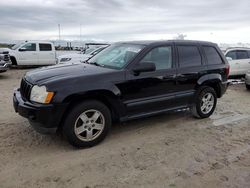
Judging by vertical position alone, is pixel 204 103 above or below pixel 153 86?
below

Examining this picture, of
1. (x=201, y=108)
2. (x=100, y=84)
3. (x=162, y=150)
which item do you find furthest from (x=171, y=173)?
(x=201, y=108)

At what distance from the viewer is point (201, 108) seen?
589cm

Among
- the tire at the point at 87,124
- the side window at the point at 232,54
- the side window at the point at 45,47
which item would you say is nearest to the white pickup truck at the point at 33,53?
the side window at the point at 45,47

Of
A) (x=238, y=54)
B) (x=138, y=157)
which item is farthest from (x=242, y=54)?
(x=138, y=157)

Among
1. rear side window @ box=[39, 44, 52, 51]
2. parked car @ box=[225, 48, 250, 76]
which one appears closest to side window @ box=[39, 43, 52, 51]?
rear side window @ box=[39, 44, 52, 51]

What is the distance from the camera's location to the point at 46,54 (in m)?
17.0

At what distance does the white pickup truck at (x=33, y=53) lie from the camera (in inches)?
640

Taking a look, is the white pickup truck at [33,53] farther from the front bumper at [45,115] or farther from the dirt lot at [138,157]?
the front bumper at [45,115]

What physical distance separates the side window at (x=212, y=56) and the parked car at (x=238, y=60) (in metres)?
6.31

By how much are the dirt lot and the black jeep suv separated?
1.28 feet

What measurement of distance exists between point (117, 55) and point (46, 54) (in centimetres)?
1288

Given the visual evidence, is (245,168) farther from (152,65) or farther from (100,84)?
(100,84)

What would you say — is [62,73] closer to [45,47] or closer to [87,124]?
[87,124]

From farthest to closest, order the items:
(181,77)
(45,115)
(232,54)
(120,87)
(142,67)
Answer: (232,54)
(181,77)
(142,67)
(120,87)
(45,115)
